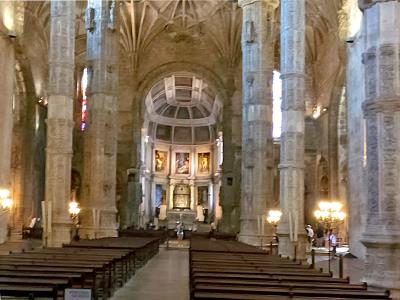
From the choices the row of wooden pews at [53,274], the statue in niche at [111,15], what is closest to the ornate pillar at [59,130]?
the row of wooden pews at [53,274]

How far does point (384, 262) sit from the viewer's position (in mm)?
11055

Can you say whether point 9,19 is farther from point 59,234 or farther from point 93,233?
point 59,234

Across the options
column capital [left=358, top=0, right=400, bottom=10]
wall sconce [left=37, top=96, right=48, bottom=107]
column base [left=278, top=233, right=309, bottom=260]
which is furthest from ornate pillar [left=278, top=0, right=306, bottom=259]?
wall sconce [left=37, top=96, right=48, bottom=107]

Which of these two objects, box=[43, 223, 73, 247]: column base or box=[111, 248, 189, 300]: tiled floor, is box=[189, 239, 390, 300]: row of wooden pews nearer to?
box=[111, 248, 189, 300]: tiled floor

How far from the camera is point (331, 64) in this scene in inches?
1719

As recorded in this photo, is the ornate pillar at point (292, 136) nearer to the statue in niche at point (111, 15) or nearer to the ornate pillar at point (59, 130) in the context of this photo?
the ornate pillar at point (59, 130)

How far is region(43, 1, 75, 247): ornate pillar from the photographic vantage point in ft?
70.5

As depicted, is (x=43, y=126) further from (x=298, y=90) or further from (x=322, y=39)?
(x=298, y=90)

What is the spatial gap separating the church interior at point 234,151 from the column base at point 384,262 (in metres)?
0.02

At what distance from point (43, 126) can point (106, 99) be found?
55.0 feet

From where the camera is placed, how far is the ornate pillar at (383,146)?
1105cm

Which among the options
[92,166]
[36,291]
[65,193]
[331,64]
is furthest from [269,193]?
[36,291]

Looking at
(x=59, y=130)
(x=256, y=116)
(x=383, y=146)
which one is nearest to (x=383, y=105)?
(x=383, y=146)

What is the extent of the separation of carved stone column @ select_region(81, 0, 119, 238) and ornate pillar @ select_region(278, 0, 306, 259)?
11.5 metres
